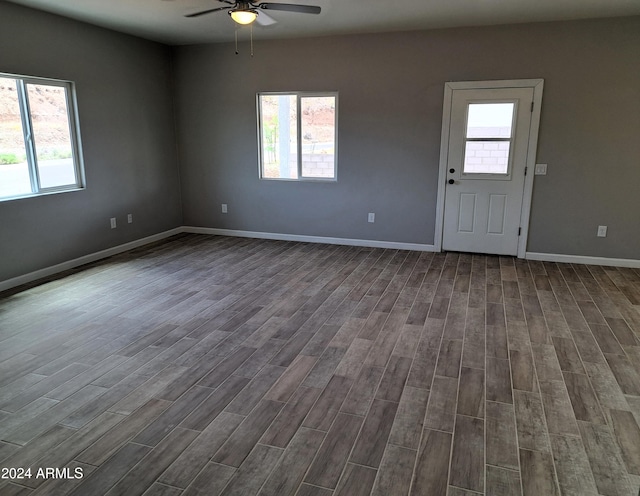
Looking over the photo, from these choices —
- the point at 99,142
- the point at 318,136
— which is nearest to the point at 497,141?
the point at 318,136

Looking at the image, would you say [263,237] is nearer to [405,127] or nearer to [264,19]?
[405,127]

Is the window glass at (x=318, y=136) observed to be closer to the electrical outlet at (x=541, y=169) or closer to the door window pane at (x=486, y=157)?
the door window pane at (x=486, y=157)

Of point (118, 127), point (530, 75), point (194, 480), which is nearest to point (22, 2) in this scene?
point (118, 127)

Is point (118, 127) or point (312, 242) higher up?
point (118, 127)

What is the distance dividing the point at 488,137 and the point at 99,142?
471 cm

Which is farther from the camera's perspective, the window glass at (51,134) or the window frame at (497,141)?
the window frame at (497,141)

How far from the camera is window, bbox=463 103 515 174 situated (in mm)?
5320

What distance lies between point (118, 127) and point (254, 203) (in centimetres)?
204

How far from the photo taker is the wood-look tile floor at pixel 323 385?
204cm

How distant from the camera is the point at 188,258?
5590mm

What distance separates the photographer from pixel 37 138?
469 centimetres

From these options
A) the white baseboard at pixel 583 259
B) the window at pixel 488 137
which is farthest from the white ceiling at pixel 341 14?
the white baseboard at pixel 583 259

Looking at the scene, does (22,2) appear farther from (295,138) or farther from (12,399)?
(12,399)

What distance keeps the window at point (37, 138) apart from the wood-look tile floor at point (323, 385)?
43.6 inches
